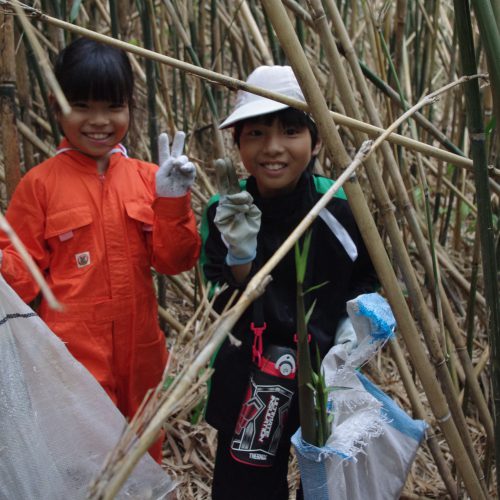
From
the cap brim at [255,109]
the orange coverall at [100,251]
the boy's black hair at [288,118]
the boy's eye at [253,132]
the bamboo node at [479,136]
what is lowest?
the orange coverall at [100,251]

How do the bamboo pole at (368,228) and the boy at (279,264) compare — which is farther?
the boy at (279,264)

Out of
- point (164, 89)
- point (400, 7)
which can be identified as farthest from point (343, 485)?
point (164, 89)

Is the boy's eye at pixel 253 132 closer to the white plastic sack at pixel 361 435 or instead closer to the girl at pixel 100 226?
the girl at pixel 100 226

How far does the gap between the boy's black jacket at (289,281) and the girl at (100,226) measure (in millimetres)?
104

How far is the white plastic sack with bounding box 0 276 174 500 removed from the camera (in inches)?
37.9

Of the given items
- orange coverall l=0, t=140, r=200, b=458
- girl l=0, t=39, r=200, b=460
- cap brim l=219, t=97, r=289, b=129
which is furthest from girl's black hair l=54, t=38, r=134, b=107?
cap brim l=219, t=97, r=289, b=129

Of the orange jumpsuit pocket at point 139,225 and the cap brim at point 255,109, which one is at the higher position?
the cap brim at point 255,109

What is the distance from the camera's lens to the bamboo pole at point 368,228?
74cm

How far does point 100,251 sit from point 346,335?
462 millimetres

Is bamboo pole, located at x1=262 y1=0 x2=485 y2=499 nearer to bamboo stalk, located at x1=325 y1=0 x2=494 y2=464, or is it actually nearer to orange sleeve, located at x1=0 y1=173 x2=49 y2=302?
bamboo stalk, located at x1=325 y1=0 x2=494 y2=464

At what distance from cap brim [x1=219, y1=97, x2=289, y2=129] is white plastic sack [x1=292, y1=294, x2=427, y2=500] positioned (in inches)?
13.8

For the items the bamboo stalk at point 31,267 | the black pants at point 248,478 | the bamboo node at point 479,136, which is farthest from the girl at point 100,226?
the bamboo stalk at point 31,267

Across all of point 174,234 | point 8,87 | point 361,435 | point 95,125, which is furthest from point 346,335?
point 8,87

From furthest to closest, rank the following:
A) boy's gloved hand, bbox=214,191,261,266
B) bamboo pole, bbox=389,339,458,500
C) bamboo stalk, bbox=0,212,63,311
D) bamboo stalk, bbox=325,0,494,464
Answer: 1. bamboo pole, bbox=389,339,458,500
2. boy's gloved hand, bbox=214,191,261,266
3. bamboo stalk, bbox=325,0,494,464
4. bamboo stalk, bbox=0,212,63,311
